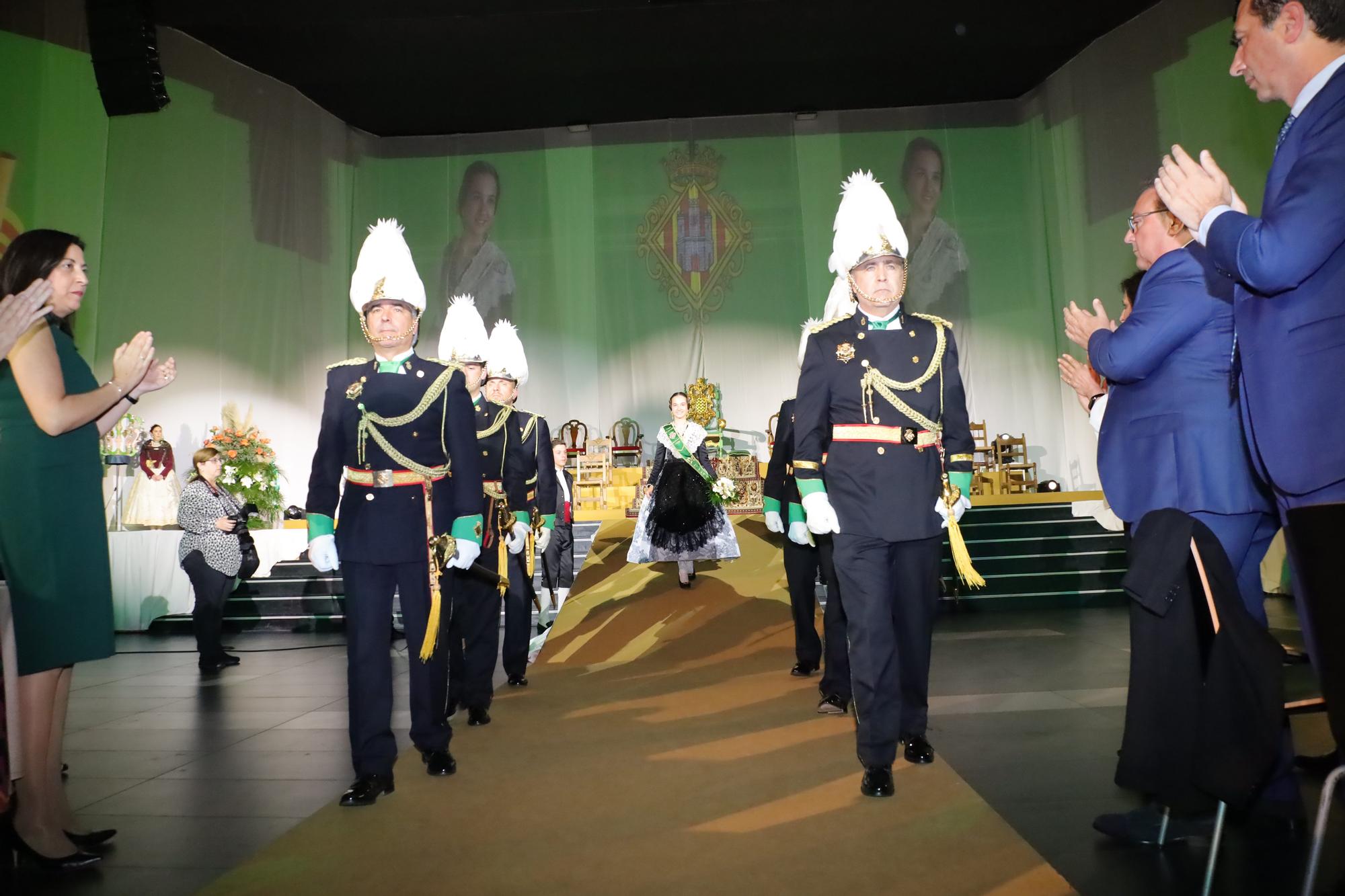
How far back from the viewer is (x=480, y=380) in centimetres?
507

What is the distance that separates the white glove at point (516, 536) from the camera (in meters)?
4.98

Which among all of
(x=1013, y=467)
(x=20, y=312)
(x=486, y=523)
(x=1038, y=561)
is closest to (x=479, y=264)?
(x=1013, y=467)

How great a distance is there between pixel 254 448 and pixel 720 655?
24.3ft

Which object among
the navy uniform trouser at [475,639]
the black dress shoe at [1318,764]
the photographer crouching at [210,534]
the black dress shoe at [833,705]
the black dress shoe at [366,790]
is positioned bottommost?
the black dress shoe at [833,705]

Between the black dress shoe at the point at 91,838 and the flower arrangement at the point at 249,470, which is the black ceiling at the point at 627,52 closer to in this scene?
the flower arrangement at the point at 249,470

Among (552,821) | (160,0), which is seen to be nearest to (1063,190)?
(160,0)

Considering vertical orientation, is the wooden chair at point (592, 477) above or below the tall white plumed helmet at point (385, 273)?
below

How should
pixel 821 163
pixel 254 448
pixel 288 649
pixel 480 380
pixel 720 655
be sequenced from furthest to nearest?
pixel 821 163, pixel 254 448, pixel 288 649, pixel 720 655, pixel 480 380

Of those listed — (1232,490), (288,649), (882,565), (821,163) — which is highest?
(821,163)

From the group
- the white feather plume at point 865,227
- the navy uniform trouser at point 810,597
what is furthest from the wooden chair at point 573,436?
the white feather plume at point 865,227

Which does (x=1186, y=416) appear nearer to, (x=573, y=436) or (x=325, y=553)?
(x=325, y=553)

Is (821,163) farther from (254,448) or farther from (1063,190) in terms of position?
(254,448)

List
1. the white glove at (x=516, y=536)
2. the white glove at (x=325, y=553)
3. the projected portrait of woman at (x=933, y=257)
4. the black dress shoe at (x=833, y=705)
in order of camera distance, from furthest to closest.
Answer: the projected portrait of woman at (x=933, y=257) < the white glove at (x=516, y=536) < the black dress shoe at (x=833, y=705) < the white glove at (x=325, y=553)

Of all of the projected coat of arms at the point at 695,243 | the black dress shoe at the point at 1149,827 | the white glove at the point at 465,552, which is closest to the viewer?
the black dress shoe at the point at 1149,827
